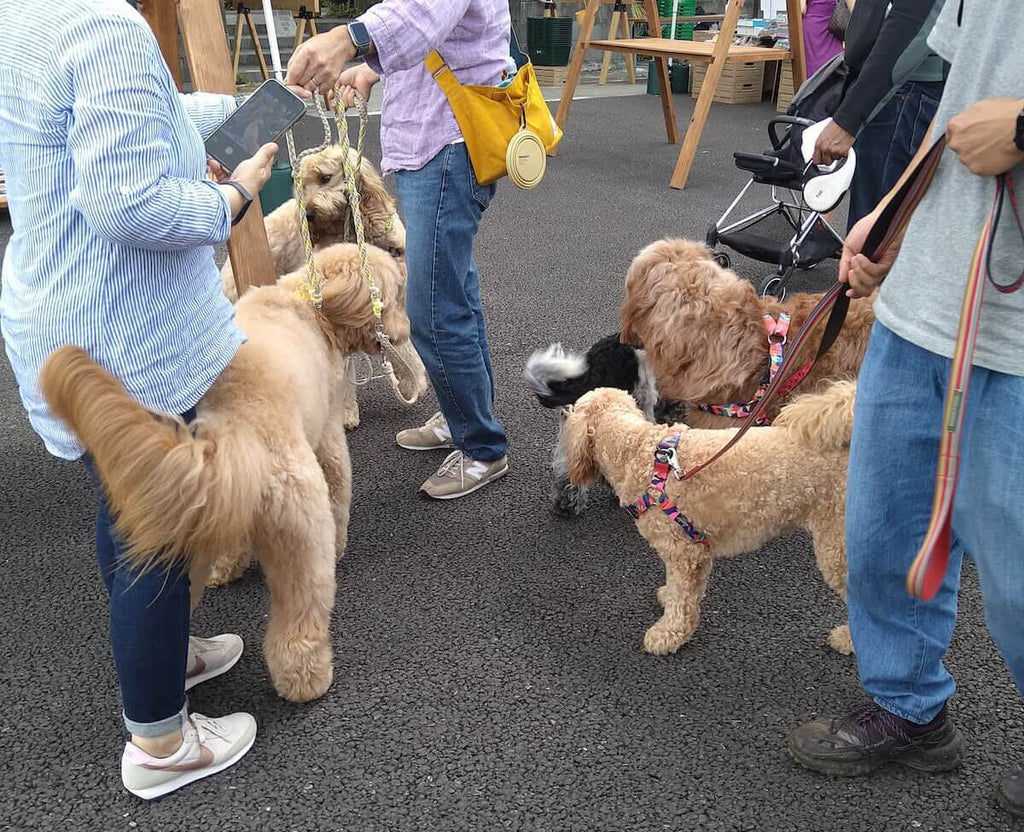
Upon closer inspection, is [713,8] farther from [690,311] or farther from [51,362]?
[51,362]

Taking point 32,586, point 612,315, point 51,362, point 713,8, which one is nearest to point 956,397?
point 51,362

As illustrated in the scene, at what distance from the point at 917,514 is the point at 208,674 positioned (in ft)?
5.99

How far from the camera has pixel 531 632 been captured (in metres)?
2.45

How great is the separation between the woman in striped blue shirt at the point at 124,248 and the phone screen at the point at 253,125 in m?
0.13

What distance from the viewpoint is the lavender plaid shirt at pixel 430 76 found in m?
2.17

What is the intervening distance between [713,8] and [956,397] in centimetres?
1690

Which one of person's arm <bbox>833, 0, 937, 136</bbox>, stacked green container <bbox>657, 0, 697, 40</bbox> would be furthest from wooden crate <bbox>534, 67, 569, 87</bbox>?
person's arm <bbox>833, 0, 937, 136</bbox>

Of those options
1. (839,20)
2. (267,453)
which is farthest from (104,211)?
(839,20)

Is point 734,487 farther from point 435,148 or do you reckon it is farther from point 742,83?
point 742,83

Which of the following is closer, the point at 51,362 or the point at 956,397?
the point at 956,397

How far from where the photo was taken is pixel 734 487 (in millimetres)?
2180

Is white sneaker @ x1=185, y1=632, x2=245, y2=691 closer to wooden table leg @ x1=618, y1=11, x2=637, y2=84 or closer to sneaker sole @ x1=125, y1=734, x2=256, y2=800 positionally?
sneaker sole @ x1=125, y1=734, x2=256, y2=800

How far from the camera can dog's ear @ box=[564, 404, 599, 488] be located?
7.98 ft

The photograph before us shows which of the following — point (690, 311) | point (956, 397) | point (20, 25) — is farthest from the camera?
point (690, 311)
